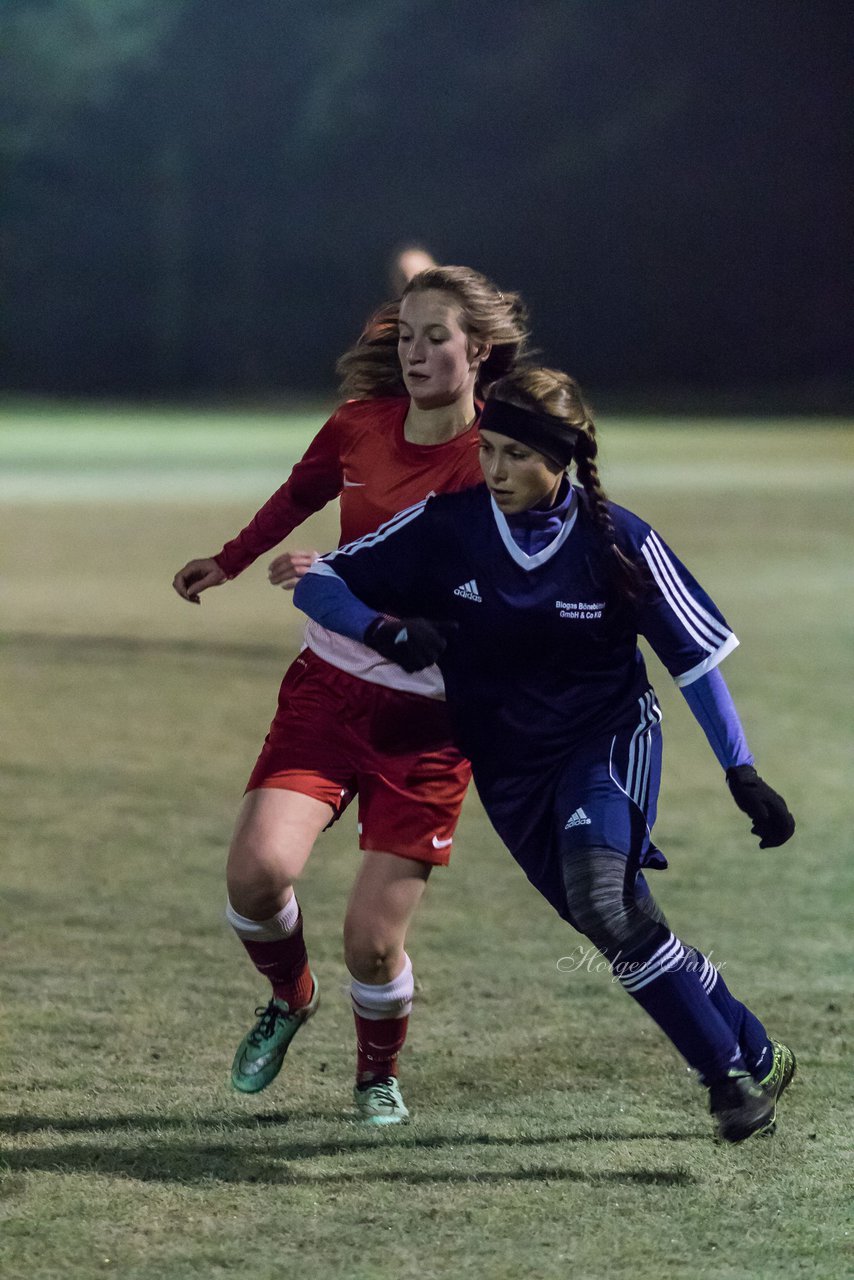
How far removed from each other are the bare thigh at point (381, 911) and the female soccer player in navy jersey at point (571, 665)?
25cm

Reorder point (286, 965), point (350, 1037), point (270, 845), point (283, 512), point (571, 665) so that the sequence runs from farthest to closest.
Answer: point (350, 1037), point (283, 512), point (286, 965), point (270, 845), point (571, 665)

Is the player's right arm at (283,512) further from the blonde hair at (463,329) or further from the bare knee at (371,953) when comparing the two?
the bare knee at (371,953)

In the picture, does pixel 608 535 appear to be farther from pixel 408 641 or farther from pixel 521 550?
pixel 408 641

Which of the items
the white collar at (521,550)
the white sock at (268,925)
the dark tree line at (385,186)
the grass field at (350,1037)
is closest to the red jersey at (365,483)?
the white collar at (521,550)

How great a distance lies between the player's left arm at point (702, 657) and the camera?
3373 millimetres

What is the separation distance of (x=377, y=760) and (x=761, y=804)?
78cm

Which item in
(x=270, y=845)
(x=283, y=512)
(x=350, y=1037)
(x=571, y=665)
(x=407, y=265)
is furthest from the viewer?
(x=407, y=265)

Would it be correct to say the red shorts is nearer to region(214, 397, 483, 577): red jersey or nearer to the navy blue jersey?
the navy blue jersey

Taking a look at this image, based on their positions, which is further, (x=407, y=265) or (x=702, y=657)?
(x=407, y=265)

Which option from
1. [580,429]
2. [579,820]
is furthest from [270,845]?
[580,429]

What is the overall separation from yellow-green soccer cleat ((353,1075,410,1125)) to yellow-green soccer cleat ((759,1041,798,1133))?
71cm

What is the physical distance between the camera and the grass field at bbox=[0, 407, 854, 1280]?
3.06 meters

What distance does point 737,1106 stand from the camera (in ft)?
11.0

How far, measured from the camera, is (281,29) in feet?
131
